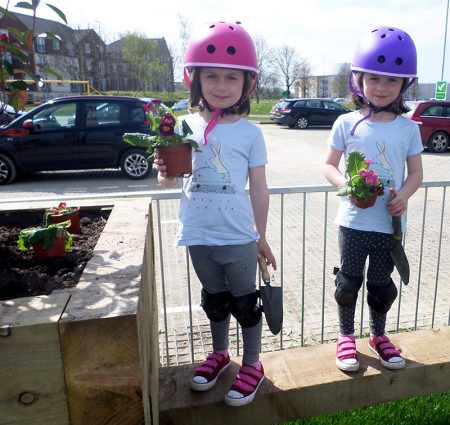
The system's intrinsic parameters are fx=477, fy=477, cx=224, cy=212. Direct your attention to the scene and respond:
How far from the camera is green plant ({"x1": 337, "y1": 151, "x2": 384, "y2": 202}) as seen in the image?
198cm

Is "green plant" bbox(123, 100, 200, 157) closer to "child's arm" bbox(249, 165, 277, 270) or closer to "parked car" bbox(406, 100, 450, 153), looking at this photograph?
"child's arm" bbox(249, 165, 277, 270)

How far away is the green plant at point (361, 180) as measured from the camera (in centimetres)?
198

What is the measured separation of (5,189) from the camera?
9.04 m

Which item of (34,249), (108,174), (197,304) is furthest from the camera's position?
(108,174)

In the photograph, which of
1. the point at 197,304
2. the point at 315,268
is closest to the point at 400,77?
the point at 197,304

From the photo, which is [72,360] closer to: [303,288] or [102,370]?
[102,370]

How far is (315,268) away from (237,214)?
9.56 feet

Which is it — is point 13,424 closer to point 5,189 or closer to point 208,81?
point 208,81

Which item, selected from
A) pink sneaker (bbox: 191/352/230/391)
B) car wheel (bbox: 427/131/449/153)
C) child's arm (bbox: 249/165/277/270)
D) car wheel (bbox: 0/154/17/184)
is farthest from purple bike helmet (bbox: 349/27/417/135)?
car wheel (bbox: 427/131/449/153)

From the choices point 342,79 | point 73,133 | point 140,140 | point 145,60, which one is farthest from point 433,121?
point 342,79

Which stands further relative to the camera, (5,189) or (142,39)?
(142,39)

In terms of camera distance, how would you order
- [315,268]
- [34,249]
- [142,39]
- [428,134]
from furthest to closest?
[142,39] < [428,134] < [315,268] < [34,249]

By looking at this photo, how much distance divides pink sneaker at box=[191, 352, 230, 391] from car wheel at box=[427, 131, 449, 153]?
12774 mm

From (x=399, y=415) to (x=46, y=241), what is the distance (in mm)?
2035
